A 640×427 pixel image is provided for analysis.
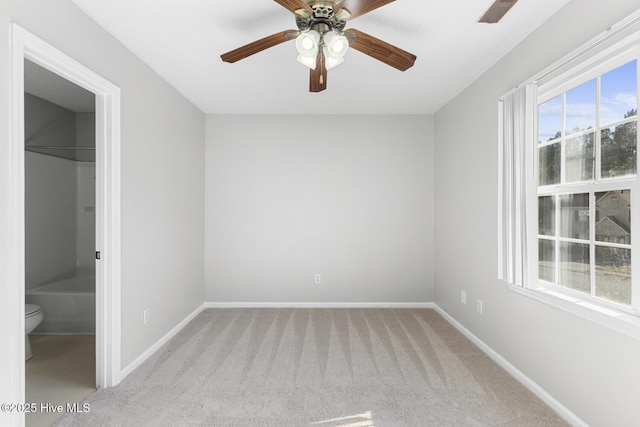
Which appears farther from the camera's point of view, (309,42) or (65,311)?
(65,311)

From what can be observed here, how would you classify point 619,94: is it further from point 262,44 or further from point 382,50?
point 262,44

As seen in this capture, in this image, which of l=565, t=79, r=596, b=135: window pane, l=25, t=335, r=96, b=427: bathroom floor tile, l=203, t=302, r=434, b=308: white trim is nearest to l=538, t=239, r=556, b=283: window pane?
l=565, t=79, r=596, b=135: window pane

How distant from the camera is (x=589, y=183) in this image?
2.05 meters

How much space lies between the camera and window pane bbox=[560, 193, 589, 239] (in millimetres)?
2109

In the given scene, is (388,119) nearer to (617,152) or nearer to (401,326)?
(401,326)

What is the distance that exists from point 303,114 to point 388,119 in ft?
3.54

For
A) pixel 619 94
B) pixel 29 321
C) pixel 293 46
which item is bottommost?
pixel 29 321

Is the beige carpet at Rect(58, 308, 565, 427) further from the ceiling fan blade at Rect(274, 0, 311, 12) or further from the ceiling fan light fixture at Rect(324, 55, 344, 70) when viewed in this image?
the ceiling fan blade at Rect(274, 0, 311, 12)

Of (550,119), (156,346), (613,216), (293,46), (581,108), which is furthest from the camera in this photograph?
(156,346)

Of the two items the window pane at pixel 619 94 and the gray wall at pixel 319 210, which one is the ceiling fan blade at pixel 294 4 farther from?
the gray wall at pixel 319 210

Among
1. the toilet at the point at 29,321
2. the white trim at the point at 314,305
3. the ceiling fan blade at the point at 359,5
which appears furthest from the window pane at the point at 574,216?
the toilet at the point at 29,321

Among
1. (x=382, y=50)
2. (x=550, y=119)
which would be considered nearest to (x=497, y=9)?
(x=382, y=50)

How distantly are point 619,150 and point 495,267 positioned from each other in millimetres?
1321

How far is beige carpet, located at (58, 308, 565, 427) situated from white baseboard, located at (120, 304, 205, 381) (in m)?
0.05
